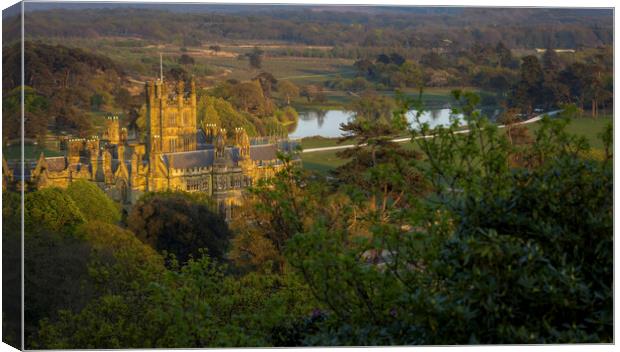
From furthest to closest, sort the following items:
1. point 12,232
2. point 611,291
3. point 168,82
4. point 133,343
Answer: point 168,82, point 133,343, point 12,232, point 611,291

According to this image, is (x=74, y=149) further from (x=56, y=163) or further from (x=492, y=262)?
(x=492, y=262)

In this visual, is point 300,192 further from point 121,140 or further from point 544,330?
point 544,330

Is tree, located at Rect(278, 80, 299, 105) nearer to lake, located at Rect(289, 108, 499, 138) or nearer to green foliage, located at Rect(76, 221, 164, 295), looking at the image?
lake, located at Rect(289, 108, 499, 138)

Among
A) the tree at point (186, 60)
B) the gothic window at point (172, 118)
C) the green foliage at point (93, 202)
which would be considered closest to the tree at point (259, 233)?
the gothic window at point (172, 118)

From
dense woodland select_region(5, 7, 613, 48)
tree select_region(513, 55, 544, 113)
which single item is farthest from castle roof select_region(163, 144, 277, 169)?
tree select_region(513, 55, 544, 113)

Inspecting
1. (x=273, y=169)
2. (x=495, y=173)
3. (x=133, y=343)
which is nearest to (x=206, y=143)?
(x=273, y=169)

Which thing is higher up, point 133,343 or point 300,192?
point 300,192

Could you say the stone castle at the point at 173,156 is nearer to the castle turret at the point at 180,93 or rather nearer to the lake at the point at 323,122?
the castle turret at the point at 180,93
